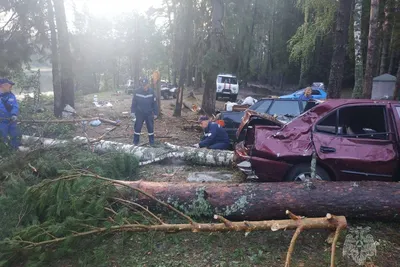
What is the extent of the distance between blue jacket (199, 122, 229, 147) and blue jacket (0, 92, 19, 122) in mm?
4376

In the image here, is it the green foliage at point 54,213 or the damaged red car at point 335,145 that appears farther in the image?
the damaged red car at point 335,145

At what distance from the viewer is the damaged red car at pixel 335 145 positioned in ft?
14.9

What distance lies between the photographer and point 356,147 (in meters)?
4.61

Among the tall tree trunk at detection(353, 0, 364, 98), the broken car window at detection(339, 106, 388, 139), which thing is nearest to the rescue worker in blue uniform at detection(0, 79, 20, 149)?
the broken car window at detection(339, 106, 388, 139)

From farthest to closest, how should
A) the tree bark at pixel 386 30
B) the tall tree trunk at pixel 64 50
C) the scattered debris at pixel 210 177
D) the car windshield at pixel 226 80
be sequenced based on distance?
the car windshield at pixel 226 80, the tree bark at pixel 386 30, the tall tree trunk at pixel 64 50, the scattered debris at pixel 210 177

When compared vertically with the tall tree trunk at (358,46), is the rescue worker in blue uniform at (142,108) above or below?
below

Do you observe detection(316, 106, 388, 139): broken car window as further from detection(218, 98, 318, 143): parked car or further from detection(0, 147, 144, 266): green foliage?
detection(218, 98, 318, 143): parked car

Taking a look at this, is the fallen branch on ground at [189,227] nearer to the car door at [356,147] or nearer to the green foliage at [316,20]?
the car door at [356,147]

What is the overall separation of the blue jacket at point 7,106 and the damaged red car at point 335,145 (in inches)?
212

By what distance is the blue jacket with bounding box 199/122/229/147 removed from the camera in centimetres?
799

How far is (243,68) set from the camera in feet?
110

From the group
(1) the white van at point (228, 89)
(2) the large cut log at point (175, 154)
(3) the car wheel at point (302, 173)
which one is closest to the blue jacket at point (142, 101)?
(2) the large cut log at point (175, 154)

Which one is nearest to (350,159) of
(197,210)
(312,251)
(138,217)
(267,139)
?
(267,139)

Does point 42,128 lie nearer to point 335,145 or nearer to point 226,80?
point 335,145
